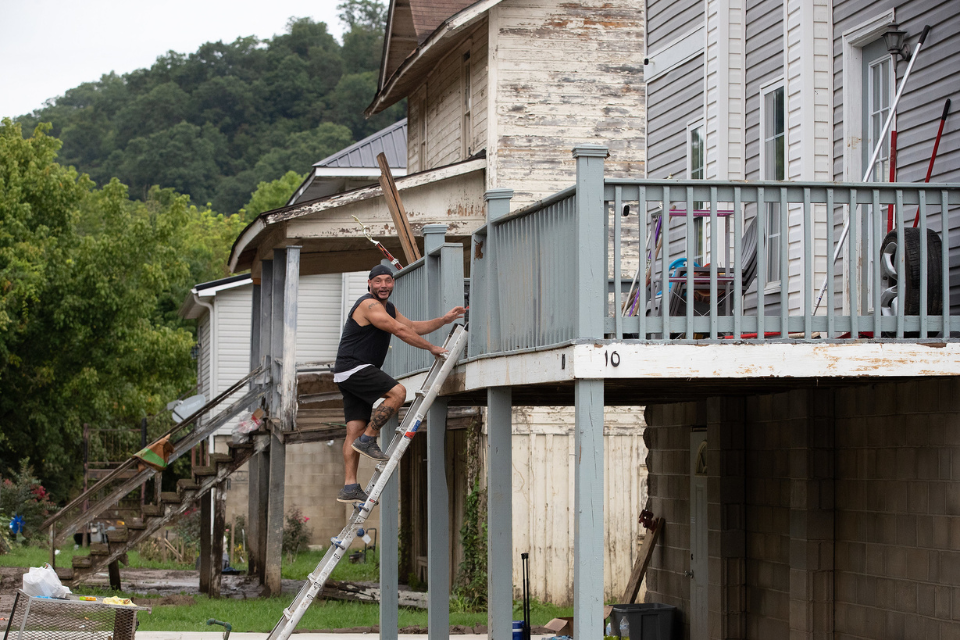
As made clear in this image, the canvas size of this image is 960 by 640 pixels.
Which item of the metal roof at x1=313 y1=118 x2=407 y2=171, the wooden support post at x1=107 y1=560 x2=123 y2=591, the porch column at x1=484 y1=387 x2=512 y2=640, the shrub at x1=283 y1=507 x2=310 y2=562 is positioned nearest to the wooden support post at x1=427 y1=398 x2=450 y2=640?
the porch column at x1=484 y1=387 x2=512 y2=640

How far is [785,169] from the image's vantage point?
10.9m

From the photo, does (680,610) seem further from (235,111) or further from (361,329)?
(235,111)

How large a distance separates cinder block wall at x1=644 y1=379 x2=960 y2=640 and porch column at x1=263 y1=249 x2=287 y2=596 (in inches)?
256

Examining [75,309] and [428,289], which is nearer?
[428,289]

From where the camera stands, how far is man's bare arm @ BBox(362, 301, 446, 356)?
994 cm

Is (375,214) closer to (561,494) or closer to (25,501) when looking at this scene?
(561,494)

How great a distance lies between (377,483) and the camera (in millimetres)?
9531

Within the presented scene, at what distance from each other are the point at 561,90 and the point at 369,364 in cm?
887

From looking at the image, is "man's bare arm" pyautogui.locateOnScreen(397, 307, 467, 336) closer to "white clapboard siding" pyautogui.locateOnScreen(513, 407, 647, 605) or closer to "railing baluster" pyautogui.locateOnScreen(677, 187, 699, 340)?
"railing baluster" pyautogui.locateOnScreen(677, 187, 699, 340)

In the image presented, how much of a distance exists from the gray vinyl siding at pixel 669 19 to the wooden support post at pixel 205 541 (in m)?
10.2

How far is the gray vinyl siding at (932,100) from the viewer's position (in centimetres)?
884

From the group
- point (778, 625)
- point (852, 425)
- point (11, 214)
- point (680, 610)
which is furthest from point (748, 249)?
point (11, 214)

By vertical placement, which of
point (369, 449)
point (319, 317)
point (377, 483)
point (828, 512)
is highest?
point (319, 317)

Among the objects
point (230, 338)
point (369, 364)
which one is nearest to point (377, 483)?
point (369, 364)
